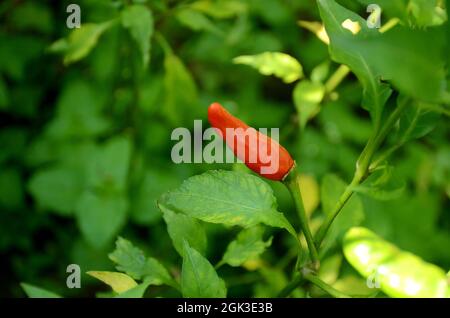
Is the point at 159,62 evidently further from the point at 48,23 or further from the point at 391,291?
the point at 391,291

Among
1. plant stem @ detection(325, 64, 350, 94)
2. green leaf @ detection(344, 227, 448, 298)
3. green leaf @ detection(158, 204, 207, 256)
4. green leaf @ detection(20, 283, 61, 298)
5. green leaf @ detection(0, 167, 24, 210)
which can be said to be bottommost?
green leaf @ detection(0, 167, 24, 210)

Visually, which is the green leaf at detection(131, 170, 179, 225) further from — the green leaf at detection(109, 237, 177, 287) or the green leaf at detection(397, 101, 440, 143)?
the green leaf at detection(397, 101, 440, 143)

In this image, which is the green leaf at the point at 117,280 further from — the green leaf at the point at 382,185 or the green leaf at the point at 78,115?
the green leaf at the point at 78,115

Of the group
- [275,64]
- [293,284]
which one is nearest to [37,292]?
[293,284]

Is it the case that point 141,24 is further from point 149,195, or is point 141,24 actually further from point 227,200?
point 227,200

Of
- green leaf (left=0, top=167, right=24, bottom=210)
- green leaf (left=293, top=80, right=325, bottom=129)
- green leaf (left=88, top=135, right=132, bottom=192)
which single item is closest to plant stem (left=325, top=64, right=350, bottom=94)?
green leaf (left=293, top=80, right=325, bottom=129)

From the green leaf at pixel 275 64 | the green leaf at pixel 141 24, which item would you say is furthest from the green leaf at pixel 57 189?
the green leaf at pixel 275 64
